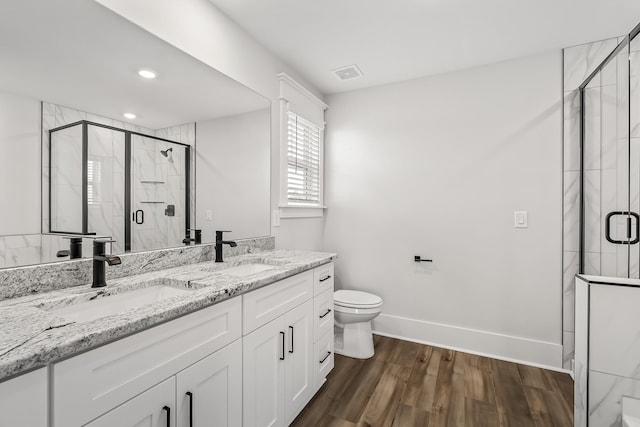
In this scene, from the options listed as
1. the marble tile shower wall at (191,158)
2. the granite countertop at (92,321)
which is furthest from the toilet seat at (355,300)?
the marble tile shower wall at (191,158)

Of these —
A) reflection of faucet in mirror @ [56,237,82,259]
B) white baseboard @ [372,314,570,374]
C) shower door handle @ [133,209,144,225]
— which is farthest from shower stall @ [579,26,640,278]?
reflection of faucet in mirror @ [56,237,82,259]

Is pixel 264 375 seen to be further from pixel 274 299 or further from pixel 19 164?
pixel 19 164

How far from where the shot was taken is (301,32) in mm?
2039

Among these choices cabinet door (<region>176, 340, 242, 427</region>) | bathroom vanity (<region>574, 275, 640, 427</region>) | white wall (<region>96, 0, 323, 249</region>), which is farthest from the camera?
white wall (<region>96, 0, 323, 249</region>)

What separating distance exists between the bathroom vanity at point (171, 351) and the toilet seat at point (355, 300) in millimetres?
572

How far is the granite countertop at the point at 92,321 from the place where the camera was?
26.4 inches

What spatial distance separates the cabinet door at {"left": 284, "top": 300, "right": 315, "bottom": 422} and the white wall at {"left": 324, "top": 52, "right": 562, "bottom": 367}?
1244 mm

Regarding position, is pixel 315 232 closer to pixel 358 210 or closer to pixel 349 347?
pixel 358 210

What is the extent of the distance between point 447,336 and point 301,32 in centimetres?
267

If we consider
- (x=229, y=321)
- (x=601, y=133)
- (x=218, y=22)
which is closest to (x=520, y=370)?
(x=601, y=133)

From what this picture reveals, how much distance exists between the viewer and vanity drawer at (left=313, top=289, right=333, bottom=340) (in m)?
1.86

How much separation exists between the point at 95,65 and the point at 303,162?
1661 millimetres

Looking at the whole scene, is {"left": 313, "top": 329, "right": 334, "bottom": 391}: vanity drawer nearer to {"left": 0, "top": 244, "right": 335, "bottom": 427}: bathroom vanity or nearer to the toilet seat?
{"left": 0, "top": 244, "right": 335, "bottom": 427}: bathroom vanity

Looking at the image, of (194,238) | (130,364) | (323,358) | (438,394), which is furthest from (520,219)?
(130,364)
